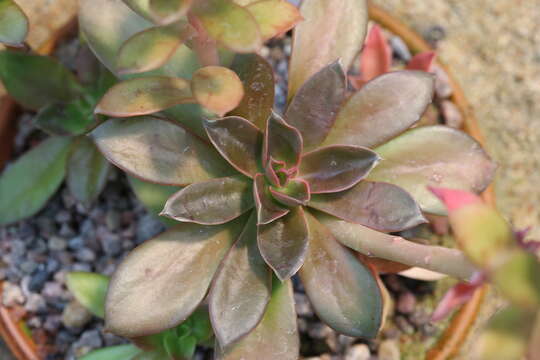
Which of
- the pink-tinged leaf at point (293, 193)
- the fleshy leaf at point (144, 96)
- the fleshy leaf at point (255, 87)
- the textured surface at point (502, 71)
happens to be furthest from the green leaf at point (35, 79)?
the textured surface at point (502, 71)

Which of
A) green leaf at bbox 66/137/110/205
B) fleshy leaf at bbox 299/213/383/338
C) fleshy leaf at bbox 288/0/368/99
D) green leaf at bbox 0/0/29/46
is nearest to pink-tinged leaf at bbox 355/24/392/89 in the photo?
fleshy leaf at bbox 288/0/368/99

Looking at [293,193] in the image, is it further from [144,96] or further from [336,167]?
[144,96]

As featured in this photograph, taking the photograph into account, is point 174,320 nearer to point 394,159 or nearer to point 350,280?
point 350,280

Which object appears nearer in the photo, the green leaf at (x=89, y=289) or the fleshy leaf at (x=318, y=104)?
the fleshy leaf at (x=318, y=104)

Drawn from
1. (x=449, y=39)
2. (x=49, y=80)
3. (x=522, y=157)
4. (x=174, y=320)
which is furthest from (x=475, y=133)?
(x=49, y=80)

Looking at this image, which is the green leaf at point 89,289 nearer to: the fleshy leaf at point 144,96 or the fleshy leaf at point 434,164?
the fleshy leaf at point 144,96

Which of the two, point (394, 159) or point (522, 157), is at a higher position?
point (394, 159)
